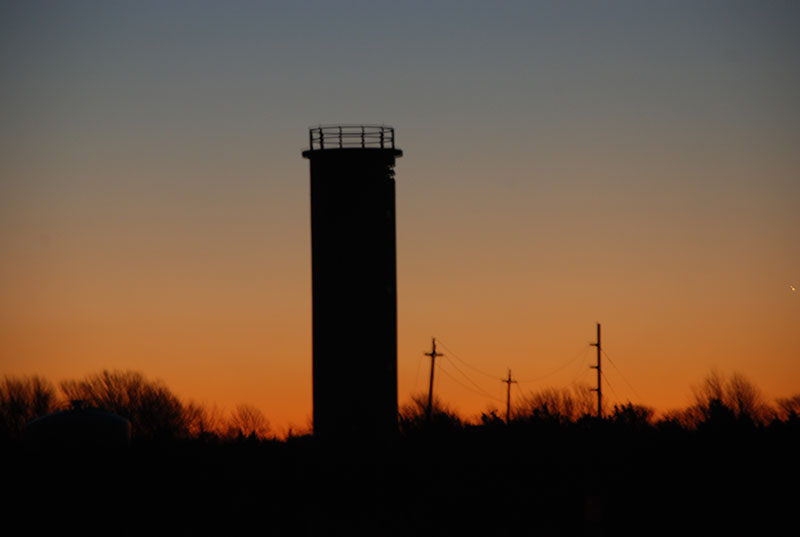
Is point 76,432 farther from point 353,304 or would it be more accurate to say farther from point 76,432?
point 353,304

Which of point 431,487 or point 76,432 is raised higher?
point 76,432

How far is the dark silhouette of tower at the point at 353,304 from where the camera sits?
52.7m

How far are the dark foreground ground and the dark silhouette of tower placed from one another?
1.19 metres

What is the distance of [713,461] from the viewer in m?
47.8

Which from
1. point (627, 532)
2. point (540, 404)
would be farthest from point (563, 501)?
point (540, 404)

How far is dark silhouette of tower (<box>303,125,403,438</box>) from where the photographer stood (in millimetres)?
52719

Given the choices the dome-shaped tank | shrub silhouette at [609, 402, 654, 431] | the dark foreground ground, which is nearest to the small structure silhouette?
the dome-shaped tank

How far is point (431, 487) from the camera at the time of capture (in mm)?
48094

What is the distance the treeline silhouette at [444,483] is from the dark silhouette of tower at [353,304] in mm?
1118

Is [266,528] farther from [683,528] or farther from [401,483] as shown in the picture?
[683,528]

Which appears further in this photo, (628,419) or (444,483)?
(628,419)

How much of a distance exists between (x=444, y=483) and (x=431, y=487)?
46 cm

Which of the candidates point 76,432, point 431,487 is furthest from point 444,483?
point 76,432

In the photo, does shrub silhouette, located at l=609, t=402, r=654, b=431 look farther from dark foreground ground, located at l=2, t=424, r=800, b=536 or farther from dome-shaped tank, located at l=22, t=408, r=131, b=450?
dome-shaped tank, located at l=22, t=408, r=131, b=450
